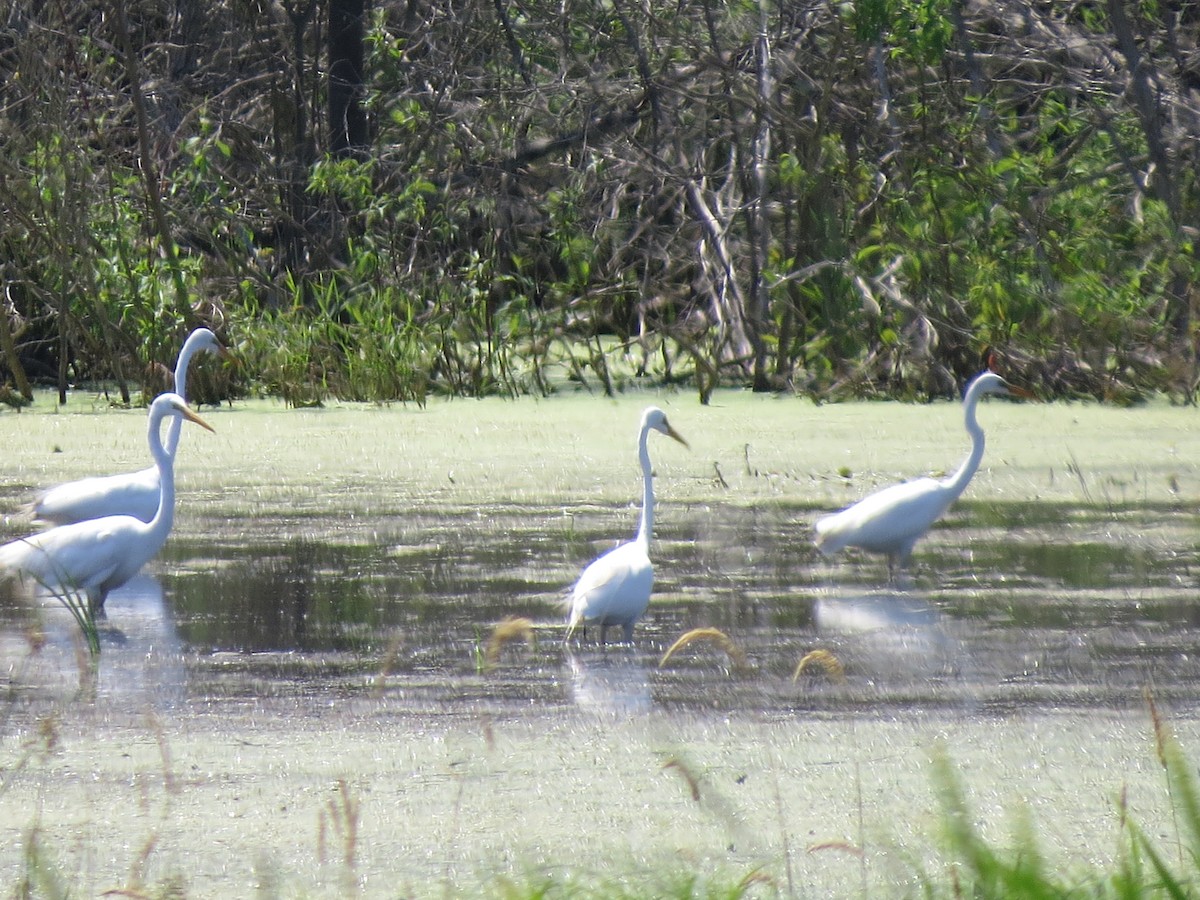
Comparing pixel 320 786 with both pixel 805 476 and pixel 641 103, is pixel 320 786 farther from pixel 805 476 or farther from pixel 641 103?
pixel 641 103

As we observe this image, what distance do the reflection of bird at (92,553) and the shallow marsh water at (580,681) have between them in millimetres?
130

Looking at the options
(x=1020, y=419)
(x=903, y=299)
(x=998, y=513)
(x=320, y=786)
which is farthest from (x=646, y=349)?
(x=320, y=786)

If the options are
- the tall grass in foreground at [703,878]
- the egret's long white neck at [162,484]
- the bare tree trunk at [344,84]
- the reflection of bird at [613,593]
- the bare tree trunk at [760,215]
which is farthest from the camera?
the bare tree trunk at [344,84]

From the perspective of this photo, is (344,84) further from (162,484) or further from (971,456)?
(162,484)

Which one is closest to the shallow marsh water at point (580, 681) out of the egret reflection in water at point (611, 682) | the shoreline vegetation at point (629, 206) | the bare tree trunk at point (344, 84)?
the egret reflection in water at point (611, 682)

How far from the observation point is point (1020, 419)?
32.1 ft

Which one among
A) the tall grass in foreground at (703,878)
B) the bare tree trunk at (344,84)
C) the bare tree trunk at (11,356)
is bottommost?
the bare tree trunk at (11,356)

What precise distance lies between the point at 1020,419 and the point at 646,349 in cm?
271

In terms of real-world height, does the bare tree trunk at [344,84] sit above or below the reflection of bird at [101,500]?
above

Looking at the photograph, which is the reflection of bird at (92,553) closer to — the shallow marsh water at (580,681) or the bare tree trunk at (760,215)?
the shallow marsh water at (580,681)

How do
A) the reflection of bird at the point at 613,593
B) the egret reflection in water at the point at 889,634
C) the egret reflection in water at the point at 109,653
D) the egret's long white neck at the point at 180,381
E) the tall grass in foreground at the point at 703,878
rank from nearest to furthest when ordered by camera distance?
the tall grass in foreground at the point at 703,878
the egret reflection in water at the point at 109,653
the egret reflection in water at the point at 889,634
the reflection of bird at the point at 613,593
the egret's long white neck at the point at 180,381

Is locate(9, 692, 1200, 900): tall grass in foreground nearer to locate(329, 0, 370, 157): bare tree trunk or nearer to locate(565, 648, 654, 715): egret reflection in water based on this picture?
locate(565, 648, 654, 715): egret reflection in water

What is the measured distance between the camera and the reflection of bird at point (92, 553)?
5.15 metres

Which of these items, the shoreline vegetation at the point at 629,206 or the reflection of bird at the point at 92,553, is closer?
the reflection of bird at the point at 92,553
